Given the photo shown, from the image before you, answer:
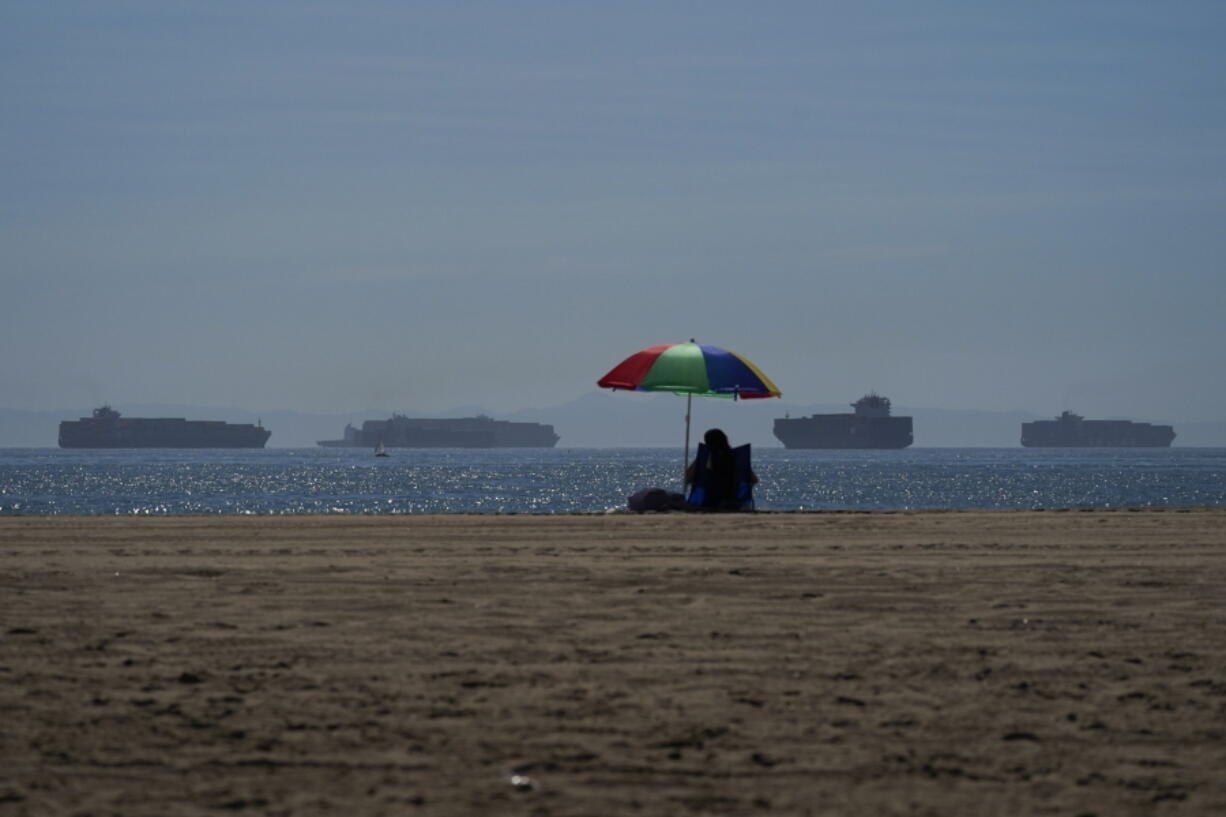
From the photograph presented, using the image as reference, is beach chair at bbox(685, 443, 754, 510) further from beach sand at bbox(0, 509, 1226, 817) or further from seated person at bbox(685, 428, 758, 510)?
beach sand at bbox(0, 509, 1226, 817)

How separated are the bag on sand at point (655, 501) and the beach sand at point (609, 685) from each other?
610 cm

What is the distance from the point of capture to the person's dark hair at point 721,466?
1625 centimetres

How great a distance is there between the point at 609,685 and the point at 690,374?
36.5 feet

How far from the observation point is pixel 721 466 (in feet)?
53.4

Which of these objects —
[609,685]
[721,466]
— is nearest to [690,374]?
[721,466]

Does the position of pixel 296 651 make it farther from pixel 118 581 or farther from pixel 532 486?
pixel 532 486

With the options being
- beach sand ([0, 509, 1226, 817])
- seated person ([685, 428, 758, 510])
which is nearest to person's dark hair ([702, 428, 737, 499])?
seated person ([685, 428, 758, 510])

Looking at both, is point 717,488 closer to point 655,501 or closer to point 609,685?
point 655,501

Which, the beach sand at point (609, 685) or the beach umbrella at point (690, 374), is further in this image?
the beach umbrella at point (690, 374)

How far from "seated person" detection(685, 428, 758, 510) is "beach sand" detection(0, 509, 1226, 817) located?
5.91m

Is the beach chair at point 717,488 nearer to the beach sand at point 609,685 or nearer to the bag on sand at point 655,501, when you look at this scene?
the bag on sand at point 655,501

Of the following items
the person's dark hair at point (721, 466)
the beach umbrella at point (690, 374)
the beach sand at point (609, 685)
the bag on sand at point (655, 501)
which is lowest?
the beach sand at point (609, 685)

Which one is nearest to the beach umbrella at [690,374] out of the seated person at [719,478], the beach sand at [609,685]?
the seated person at [719,478]

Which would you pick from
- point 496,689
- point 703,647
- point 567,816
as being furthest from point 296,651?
point 567,816
